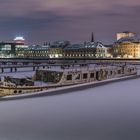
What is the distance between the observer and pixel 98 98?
3134cm

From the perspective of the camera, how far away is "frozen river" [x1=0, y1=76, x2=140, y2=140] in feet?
58.6

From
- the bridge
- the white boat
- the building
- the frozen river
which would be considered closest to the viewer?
the frozen river

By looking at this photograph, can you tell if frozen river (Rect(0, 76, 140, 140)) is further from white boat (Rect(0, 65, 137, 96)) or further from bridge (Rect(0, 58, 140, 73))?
bridge (Rect(0, 58, 140, 73))

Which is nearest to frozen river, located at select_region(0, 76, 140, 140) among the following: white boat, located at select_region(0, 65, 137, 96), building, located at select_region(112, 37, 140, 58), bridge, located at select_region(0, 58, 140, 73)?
white boat, located at select_region(0, 65, 137, 96)

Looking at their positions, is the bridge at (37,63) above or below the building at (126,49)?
below

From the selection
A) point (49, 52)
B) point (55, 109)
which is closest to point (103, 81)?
point (55, 109)

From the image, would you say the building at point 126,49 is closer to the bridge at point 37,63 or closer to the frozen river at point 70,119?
the bridge at point 37,63

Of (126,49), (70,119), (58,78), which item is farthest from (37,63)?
(70,119)

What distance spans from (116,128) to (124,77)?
129 feet

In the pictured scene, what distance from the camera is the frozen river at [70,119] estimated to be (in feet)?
58.6

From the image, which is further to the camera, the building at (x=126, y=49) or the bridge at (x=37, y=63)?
the building at (x=126, y=49)

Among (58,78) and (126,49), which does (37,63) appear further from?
(58,78)

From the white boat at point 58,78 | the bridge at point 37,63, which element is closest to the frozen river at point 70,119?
the white boat at point 58,78

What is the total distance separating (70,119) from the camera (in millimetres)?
21594
